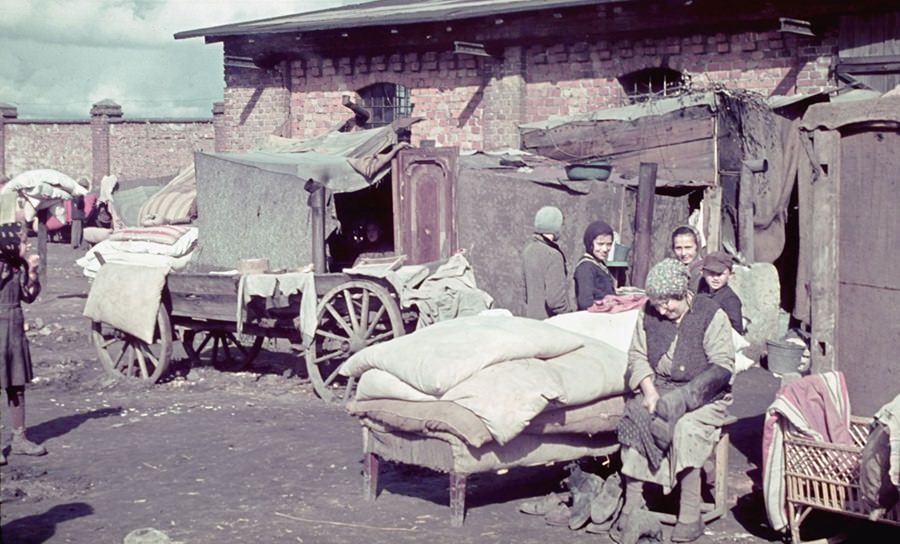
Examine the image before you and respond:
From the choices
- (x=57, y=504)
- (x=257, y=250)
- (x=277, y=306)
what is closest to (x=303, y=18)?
(x=257, y=250)

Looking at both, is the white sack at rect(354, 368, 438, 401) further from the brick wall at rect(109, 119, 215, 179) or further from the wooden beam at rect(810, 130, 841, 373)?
the brick wall at rect(109, 119, 215, 179)

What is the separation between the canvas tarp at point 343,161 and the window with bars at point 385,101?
661 cm

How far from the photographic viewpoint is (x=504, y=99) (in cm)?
1659

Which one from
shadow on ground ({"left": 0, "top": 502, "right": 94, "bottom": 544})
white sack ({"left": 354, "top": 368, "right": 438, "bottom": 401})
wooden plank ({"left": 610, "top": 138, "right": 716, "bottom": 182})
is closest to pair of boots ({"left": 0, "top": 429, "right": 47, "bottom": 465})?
shadow on ground ({"left": 0, "top": 502, "right": 94, "bottom": 544})

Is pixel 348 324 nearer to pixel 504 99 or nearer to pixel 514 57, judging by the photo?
pixel 504 99

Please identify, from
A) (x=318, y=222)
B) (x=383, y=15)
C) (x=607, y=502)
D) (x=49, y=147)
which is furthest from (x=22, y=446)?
(x=49, y=147)

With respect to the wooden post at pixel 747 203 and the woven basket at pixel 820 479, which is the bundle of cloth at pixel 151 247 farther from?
the woven basket at pixel 820 479

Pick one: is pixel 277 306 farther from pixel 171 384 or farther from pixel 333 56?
pixel 333 56

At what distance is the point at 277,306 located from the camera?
966 cm

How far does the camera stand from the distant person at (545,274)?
8.13 m

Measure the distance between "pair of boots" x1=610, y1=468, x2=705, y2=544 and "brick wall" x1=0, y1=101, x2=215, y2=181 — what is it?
71.5 feet

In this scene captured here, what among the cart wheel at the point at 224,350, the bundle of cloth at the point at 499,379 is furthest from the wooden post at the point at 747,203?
the bundle of cloth at the point at 499,379

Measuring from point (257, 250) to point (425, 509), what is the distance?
197 inches

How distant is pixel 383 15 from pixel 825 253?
12.9 m
